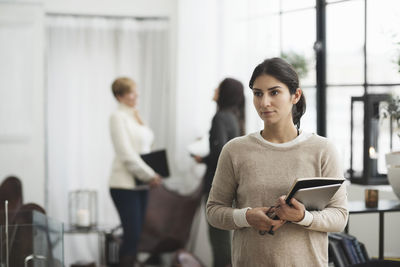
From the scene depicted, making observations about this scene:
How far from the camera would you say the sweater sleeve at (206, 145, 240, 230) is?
216 centimetres

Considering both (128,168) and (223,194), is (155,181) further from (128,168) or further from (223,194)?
(223,194)

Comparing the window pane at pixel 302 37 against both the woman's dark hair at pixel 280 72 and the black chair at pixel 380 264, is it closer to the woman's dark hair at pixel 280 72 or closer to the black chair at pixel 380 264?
the woman's dark hair at pixel 280 72

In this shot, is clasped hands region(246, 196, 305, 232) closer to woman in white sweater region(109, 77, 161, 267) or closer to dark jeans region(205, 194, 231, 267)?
dark jeans region(205, 194, 231, 267)

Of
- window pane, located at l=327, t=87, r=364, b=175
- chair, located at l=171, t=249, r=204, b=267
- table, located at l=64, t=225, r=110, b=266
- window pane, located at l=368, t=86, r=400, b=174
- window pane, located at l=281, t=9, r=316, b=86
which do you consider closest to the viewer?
window pane, located at l=368, t=86, r=400, b=174

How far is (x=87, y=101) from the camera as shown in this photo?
20.5 feet

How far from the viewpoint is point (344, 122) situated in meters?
4.35

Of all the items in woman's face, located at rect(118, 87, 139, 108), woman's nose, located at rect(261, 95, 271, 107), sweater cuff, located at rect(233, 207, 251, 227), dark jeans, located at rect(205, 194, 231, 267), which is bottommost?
dark jeans, located at rect(205, 194, 231, 267)

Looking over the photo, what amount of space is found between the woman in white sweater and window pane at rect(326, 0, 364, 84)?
143cm

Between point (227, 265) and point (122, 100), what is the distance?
1.42m

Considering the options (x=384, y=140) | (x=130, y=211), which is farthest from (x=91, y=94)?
(x=384, y=140)

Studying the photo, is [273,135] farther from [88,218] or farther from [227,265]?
[88,218]

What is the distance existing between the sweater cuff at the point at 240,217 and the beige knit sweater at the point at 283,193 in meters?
0.02

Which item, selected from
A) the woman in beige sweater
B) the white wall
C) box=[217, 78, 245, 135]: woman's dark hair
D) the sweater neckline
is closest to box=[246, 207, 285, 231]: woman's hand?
the woman in beige sweater

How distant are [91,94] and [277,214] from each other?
4.50m
